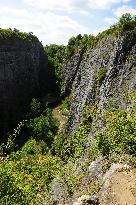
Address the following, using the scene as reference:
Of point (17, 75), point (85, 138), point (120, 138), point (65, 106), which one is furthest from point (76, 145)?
point (17, 75)

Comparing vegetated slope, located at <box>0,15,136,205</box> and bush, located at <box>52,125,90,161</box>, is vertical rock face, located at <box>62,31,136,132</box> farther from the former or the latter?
bush, located at <box>52,125,90,161</box>

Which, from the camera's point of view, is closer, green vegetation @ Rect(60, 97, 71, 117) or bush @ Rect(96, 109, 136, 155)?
bush @ Rect(96, 109, 136, 155)

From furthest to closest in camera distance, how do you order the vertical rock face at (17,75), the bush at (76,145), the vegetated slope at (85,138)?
the vertical rock face at (17,75) → the bush at (76,145) → the vegetated slope at (85,138)

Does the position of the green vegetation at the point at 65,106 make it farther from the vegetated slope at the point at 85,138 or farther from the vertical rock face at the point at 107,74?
the vertical rock face at the point at 107,74

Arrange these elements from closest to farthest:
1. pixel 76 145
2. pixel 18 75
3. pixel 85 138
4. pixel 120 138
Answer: pixel 120 138
pixel 76 145
pixel 85 138
pixel 18 75

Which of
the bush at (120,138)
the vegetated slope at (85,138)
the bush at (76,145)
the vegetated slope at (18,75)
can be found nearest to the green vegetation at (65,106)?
the vegetated slope at (85,138)

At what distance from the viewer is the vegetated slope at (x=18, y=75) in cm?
10269

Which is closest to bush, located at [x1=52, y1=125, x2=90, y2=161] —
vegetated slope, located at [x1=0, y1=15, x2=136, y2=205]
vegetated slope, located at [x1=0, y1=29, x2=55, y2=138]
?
vegetated slope, located at [x1=0, y1=15, x2=136, y2=205]

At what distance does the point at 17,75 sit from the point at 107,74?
47.7 metres

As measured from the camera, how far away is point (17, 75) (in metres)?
110

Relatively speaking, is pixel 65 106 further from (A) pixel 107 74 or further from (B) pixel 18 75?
(A) pixel 107 74

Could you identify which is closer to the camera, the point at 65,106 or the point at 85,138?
the point at 85,138

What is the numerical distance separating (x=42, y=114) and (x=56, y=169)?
176ft

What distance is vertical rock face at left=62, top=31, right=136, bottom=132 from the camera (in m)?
58.9
